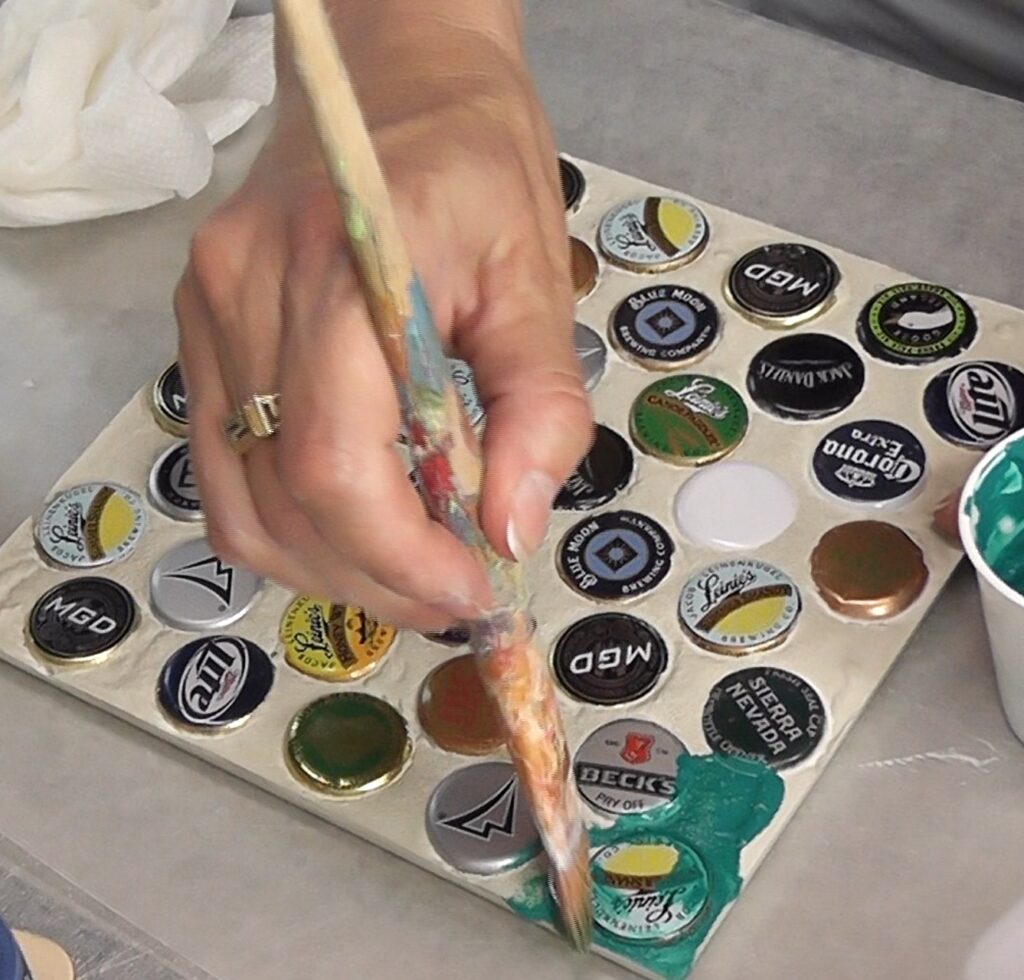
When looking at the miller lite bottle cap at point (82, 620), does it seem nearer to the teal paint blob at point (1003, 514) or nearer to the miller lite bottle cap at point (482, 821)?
the miller lite bottle cap at point (482, 821)

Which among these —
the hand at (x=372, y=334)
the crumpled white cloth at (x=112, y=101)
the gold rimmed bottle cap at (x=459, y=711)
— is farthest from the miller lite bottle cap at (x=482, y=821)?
the crumpled white cloth at (x=112, y=101)

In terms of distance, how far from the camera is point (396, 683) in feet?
2.37

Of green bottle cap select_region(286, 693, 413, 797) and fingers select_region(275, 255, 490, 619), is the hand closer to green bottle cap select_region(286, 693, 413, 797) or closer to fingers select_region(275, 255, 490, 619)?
fingers select_region(275, 255, 490, 619)

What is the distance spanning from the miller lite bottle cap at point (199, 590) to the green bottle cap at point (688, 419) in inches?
7.8

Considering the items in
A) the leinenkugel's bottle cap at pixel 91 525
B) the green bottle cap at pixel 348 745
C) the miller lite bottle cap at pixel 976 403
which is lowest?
the leinenkugel's bottle cap at pixel 91 525

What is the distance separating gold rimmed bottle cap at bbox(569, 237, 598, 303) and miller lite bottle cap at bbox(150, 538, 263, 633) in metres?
0.23

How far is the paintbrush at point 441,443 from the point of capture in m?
0.40

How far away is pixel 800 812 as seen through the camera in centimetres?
67

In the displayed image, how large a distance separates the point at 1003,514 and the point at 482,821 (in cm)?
24

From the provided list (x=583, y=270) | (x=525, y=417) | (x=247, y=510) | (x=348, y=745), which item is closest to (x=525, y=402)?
(x=525, y=417)

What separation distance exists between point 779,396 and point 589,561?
13cm

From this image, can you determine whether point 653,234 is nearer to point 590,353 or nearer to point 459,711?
point 590,353

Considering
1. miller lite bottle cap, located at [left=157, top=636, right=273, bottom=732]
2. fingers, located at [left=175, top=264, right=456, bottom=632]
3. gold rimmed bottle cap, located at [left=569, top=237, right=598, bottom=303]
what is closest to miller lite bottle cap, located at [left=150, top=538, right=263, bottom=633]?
miller lite bottle cap, located at [left=157, top=636, right=273, bottom=732]

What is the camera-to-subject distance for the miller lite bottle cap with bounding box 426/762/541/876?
2.16ft
